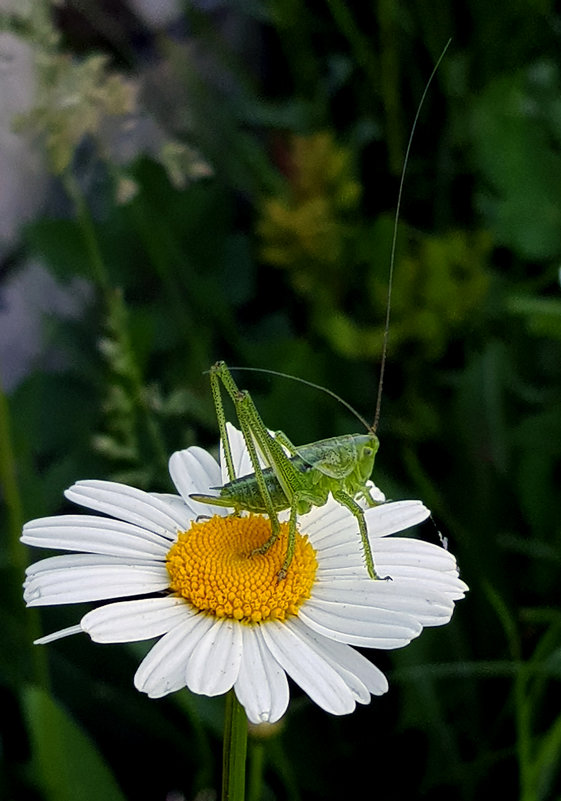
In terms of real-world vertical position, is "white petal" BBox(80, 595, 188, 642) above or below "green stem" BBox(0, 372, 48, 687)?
below

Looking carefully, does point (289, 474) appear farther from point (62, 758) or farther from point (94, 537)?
point (62, 758)

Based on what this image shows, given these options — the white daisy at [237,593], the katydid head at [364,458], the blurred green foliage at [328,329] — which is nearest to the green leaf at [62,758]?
the blurred green foliage at [328,329]

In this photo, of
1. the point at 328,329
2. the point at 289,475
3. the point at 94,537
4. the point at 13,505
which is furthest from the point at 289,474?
the point at 328,329

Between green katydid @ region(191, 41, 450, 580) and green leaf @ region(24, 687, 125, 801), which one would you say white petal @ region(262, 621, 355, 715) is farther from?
green leaf @ region(24, 687, 125, 801)

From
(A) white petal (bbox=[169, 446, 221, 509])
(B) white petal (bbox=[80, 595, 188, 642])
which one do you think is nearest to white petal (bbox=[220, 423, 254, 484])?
(A) white petal (bbox=[169, 446, 221, 509])

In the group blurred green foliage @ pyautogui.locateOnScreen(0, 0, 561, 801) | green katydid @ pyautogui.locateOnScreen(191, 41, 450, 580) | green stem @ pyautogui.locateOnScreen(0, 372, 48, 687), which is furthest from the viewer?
blurred green foliage @ pyautogui.locateOnScreen(0, 0, 561, 801)

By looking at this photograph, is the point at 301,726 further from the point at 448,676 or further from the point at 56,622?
the point at 56,622

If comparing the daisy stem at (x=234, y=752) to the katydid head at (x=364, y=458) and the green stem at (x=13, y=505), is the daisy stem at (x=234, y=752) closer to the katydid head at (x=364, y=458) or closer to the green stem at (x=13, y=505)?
the katydid head at (x=364, y=458)

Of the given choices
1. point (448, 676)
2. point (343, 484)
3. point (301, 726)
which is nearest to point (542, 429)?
point (448, 676)
